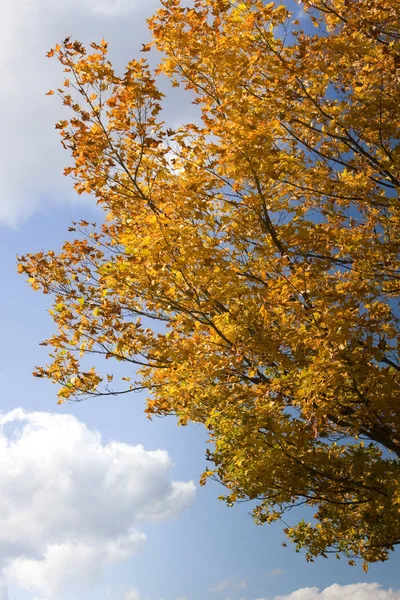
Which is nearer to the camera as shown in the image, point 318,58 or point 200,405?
point 318,58

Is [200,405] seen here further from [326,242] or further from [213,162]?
[213,162]

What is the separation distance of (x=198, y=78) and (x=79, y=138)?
70.4 inches

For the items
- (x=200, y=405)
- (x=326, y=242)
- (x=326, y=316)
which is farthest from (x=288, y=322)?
(x=200, y=405)

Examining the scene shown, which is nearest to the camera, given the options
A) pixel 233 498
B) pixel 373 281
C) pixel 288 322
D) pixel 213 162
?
pixel 288 322

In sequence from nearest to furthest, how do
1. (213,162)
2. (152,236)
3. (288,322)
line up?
(152,236)
(288,322)
(213,162)

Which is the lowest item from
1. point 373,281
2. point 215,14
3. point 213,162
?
point 373,281

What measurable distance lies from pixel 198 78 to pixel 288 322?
3.21 m

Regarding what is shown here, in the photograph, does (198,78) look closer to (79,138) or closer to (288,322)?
(79,138)

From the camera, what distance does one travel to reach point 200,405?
6.93 m

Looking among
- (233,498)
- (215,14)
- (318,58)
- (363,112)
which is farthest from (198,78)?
(233,498)

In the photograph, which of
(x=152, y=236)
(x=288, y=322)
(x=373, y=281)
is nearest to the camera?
(x=152, y=236)

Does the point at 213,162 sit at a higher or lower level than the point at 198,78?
lower

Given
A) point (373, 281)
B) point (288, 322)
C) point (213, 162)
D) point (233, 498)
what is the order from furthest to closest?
point (233, 498) < point (373, 281) < point (213, 162) < point (288, 322)

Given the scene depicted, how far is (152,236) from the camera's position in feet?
15.5
